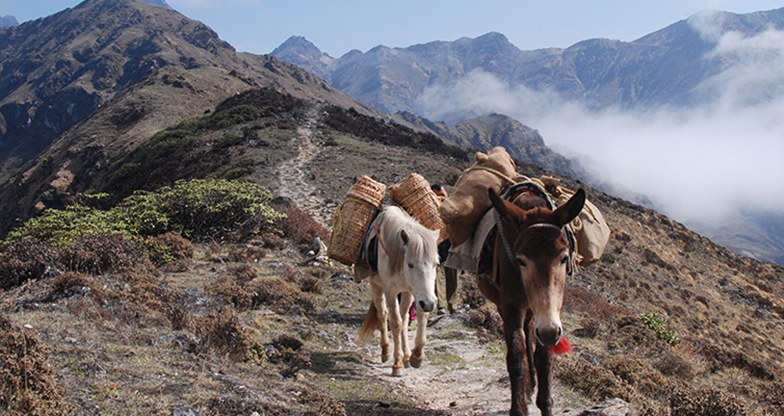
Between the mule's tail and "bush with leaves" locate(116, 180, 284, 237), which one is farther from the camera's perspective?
"bush with leaves" locate(116, 180, 284, 237)

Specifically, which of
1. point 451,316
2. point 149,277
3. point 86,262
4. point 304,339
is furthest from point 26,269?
point 451,316

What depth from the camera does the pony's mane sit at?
5277mm

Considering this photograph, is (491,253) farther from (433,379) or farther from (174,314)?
(174,314)

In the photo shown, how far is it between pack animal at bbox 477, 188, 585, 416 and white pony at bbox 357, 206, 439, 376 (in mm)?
1361

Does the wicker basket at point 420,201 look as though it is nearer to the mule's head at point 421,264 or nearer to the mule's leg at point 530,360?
the mule's head at point 421,264

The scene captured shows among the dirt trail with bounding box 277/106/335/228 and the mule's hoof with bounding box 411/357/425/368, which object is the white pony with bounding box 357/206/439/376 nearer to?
the mule's hoof with bounding box 411/357/425/368

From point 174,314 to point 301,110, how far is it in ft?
126

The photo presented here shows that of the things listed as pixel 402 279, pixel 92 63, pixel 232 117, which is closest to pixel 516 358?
pixel 402 279

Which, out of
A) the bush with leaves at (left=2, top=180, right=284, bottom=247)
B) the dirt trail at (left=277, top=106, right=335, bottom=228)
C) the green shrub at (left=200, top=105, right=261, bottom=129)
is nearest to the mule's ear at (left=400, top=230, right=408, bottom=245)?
the bush with leaves at (left=2, top=180, right=284, bottom=247)

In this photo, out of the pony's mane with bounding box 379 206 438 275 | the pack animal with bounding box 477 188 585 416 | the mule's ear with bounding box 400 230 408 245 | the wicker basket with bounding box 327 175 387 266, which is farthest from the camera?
the wicker basket with bounding box 327 175 387 266

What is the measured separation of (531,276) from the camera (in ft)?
9.96

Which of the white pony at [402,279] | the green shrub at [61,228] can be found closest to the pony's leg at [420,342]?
the white pony at [402,279]

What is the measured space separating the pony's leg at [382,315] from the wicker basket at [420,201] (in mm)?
1245

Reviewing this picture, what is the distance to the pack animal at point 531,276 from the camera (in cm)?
293
